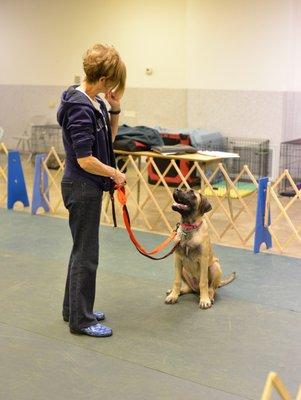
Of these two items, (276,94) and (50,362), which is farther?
(276,94)

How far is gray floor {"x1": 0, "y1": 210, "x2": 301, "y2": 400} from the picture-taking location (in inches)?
93.0

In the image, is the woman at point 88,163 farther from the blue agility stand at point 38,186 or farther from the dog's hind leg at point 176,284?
the blue agility stand at point 38,186

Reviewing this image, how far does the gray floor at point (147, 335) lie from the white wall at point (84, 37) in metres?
4.42

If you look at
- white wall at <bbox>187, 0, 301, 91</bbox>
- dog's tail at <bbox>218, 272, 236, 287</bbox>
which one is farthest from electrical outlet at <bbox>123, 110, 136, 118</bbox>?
dog's tail at <bbox>218, 272, 236, 287</bbox>

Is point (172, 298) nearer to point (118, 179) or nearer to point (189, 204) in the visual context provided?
point (189, 204)

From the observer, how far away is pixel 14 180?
5605 mm

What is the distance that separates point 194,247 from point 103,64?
1.19 metres

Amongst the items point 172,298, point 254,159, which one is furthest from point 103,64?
point 254,159

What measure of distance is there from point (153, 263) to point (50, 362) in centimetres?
152

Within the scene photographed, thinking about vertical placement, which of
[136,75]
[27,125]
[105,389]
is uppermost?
[136,75]

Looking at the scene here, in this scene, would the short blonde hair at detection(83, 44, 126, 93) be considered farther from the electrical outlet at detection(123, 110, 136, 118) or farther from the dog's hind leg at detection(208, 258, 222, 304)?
the electrical outlet at detection(123, 110, 136, 118)

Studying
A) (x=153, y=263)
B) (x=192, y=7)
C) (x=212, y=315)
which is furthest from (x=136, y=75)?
(x=212, y=315)

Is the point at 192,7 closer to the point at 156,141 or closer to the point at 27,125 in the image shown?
the point at 156,141

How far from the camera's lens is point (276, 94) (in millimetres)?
6930
